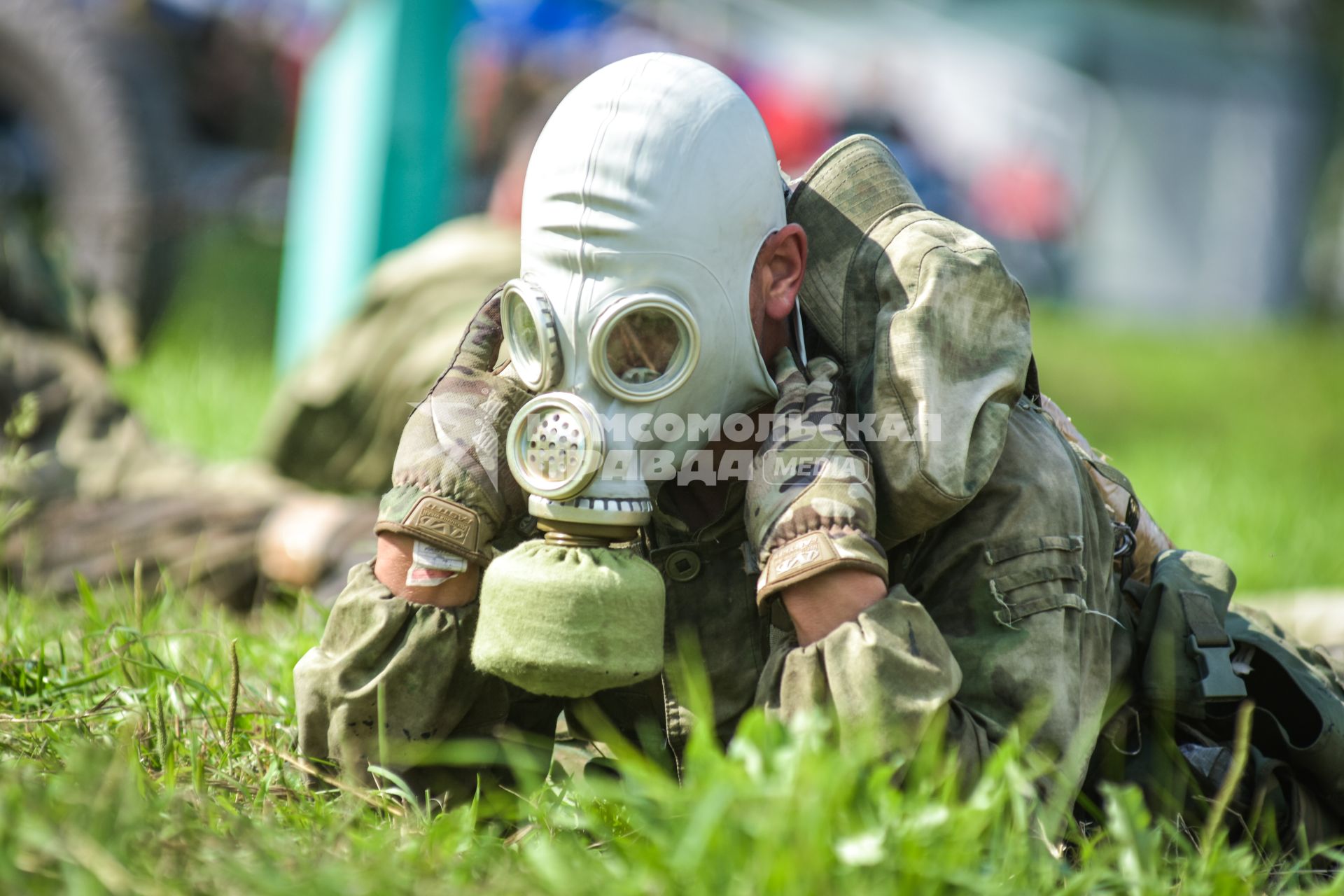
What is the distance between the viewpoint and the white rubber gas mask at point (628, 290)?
5.75 feet

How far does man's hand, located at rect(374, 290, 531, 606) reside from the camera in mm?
1835

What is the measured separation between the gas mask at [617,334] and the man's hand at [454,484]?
0.11m

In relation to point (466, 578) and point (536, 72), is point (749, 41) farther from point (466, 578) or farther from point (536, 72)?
point (466, 578)

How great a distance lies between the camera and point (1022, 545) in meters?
1.89

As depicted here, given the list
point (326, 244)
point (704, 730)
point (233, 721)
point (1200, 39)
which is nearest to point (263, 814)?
point (233, 721)

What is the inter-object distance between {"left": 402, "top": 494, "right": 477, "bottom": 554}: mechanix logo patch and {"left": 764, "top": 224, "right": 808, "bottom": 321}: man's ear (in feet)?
1.65

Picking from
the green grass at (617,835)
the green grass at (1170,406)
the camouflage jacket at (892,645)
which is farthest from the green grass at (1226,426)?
the green grass at (617,835)

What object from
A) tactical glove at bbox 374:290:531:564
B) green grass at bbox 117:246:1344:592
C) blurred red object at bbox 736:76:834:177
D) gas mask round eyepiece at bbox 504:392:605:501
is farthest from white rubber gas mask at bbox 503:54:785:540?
blurred red object at bbox 736:76:834:177

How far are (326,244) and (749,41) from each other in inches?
403

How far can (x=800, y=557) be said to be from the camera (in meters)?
1.68

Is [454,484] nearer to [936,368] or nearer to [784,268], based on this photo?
[784,268]

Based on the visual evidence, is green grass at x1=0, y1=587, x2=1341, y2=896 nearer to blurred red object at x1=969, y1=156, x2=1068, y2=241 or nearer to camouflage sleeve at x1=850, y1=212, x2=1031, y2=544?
camouflage sleeve at x1=850, y1=212, x2=1031, y2=544

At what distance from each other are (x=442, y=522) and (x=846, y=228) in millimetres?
711

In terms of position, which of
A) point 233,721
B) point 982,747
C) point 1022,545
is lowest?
point 233,721
